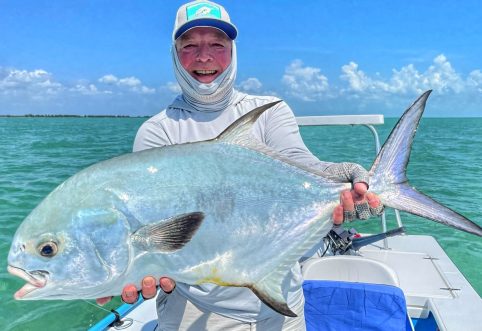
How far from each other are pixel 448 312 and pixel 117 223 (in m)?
2.60

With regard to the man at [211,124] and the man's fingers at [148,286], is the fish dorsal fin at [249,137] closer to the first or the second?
the man at [211,124]

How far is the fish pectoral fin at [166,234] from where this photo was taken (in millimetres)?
1462

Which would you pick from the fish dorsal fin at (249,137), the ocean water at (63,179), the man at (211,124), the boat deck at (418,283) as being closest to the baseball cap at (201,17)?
the man at (211,124)

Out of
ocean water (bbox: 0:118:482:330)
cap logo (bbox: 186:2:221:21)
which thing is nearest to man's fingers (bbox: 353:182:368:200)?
cap logo (bbox: 186:2:221:21)

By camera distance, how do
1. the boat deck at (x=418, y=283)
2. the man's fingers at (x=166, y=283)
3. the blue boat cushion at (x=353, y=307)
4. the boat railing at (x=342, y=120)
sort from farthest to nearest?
the boat railing at (x=342, y=120) → the boat deck at (x=418, y=283) → the blue boat cushion at (x=353, y=307) → the man's fingers at (x=166, y=283)

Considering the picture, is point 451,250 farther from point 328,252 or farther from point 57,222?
point 57,222

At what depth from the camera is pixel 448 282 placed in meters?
3.53

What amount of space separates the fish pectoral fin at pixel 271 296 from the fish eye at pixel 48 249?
2.28 feet

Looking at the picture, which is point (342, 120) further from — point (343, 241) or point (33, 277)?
point (33, 277)

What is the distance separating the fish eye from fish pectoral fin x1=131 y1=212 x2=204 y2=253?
261 mm

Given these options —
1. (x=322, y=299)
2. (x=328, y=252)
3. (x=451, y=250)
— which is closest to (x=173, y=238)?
(x=322, y=299)

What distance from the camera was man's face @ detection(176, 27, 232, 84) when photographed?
200 cm

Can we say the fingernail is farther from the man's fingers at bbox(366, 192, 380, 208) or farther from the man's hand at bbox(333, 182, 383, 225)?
the man's fingers at bbox(366, 192, 380, 208)

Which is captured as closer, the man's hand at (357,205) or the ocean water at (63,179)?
the man's hand at (357,205)
